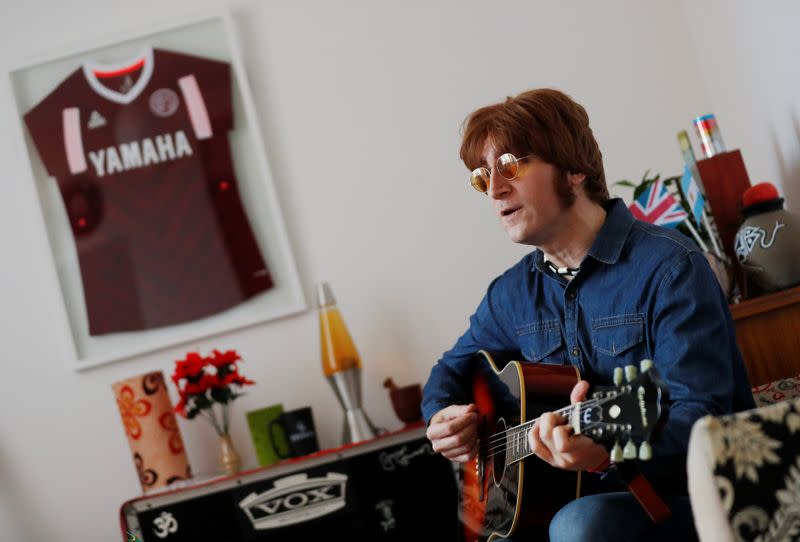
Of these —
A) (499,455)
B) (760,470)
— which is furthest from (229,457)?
(760,470)

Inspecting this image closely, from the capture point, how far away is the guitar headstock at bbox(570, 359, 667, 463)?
46.6 inches

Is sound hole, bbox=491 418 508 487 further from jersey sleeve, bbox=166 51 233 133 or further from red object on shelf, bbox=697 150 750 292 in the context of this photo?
jersey sleeve, bbox=166 51 233 133

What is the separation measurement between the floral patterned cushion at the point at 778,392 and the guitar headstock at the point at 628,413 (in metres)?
0.63

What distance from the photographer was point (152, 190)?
9.21 ft

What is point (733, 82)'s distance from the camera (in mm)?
2498

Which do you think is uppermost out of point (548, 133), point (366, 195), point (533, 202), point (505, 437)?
point (366, 195)

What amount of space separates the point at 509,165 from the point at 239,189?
1.33 meters

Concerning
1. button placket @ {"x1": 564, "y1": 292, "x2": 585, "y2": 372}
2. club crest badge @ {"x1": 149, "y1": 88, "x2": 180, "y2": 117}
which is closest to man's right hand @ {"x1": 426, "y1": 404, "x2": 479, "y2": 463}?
button placket @ {"x1": 564, "y1": 292, "x2": 585, "y2": 372}

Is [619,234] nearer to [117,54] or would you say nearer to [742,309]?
[742,309]

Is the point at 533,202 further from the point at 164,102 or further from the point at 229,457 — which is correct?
the point at 164,102

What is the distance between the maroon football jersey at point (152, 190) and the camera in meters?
2.79

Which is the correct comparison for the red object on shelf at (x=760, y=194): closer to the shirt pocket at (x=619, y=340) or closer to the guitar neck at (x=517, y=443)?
the shirt pocket at (x=619, y=340)

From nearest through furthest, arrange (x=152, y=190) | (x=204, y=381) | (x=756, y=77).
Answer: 1. (x=756, y=77)
2. (x=204, y=381)
3. (x=152, y=190)

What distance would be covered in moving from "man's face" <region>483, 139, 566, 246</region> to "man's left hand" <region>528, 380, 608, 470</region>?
1.27ft
